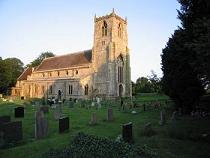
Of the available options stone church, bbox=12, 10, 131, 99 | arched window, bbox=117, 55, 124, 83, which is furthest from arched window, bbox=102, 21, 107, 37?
arched window, bbox=117, 55, 124, 83

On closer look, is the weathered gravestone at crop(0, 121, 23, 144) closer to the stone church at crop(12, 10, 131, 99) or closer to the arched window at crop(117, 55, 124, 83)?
the stone church at crop(12, 10, 131, 99)

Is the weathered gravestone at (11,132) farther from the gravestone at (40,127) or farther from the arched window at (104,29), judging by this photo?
the arched window at (104,29)

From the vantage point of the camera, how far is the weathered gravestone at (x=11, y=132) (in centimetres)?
1149

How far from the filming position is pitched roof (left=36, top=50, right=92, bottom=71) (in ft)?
188

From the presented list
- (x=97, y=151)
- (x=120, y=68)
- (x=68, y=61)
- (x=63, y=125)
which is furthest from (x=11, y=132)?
(x=68, y=61)

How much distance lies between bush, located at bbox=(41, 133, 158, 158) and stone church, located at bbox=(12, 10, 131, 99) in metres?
42.1

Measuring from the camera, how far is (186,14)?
41.8 ft

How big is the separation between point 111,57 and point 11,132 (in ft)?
133

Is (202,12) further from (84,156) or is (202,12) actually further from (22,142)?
(22,142)

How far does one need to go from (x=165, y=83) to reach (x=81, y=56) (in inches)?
1474

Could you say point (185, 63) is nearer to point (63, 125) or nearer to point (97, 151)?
point (63, 125)

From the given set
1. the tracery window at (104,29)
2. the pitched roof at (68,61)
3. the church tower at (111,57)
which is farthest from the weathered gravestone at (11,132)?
the tracery window at (104,29)

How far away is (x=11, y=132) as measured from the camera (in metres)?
11.8

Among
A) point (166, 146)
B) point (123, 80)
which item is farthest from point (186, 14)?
point (123, 80)
